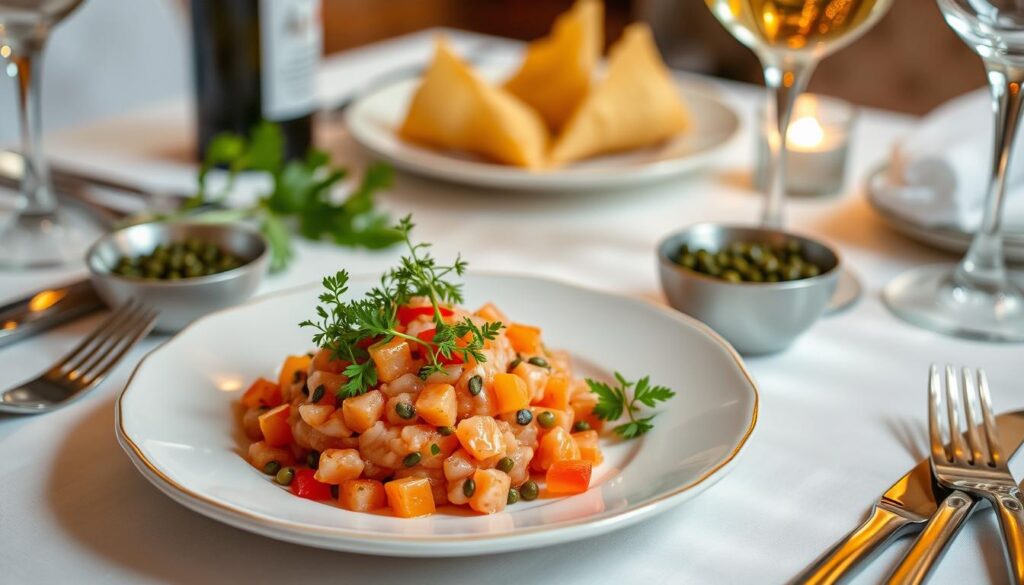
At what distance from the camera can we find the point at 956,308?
153cm

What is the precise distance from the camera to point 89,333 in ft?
4.50

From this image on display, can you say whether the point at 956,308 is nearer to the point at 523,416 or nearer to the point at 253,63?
the point at 523,416

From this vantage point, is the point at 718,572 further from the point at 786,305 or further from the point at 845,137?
the point at 845,137

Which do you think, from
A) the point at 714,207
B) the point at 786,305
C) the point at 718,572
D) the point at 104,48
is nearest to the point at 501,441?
the point at 718,572

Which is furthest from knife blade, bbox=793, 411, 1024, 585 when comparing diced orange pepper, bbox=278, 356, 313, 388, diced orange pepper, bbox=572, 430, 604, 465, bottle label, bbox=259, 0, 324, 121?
bottle label, bbox=259, 0, 324, 121

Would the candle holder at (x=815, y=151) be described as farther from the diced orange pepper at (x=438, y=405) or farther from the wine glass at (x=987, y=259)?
the diced orange pepper at (x=438, y=405)

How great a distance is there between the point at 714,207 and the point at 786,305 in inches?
25.8

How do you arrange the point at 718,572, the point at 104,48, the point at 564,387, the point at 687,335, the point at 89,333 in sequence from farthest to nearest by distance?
Result: 1. the point at 104,48
2. the point at 89,333
3. the point at 687,335
4. the point at 564,387
5. the point at 718,572

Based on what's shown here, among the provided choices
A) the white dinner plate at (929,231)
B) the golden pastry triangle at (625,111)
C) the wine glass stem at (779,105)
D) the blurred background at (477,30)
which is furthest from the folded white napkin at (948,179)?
the blurred background at (477,30)

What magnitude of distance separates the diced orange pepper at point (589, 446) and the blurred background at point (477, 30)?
81.9 inches

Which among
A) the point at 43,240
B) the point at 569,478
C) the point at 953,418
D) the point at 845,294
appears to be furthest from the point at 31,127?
the point at 953,418

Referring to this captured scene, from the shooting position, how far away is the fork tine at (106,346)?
4.15 ft

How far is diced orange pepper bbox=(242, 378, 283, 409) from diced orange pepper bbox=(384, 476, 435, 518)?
0.22 meters

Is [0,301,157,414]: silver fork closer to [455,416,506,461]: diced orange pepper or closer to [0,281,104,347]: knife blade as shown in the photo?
[0,281,104,347]: knife blade
